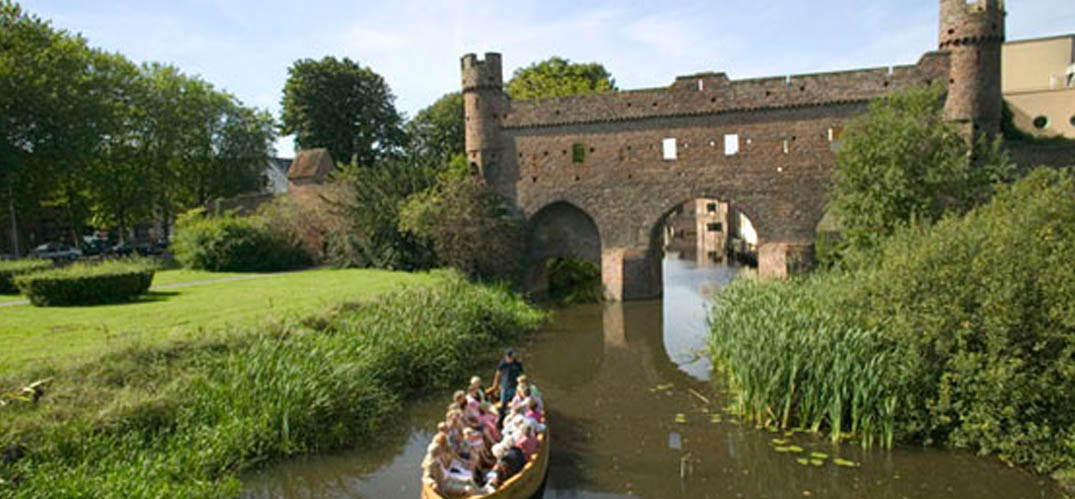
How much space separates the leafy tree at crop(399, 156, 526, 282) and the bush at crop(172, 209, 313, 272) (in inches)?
226

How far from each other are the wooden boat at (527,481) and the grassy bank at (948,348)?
12.8ft

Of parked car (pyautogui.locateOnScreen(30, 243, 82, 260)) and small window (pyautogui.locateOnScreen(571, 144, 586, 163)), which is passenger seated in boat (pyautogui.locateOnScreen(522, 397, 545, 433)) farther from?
parked car (pyautogui.locateOnScreen(30, 243, 82, 260))

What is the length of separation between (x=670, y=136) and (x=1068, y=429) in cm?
1576

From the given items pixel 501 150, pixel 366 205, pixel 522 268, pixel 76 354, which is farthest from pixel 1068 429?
pixel 366 205

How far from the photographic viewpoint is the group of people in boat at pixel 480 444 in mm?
7758

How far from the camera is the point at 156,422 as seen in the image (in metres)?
8.94

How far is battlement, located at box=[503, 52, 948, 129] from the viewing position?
1989cm

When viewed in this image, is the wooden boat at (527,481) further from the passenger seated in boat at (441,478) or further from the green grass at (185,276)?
the green grass at (185,276)

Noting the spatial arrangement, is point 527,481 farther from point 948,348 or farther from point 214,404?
point 948,348

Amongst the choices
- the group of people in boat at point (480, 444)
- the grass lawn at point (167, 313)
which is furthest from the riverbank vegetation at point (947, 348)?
the grass lawn at point (167, 313)

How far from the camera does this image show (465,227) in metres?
22.1

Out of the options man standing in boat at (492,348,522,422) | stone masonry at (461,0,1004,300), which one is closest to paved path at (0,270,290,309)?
stone masonry at (461,0,1004,300)

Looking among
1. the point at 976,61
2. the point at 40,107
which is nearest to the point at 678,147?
the point at 976,61

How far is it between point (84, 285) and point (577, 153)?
617 inches
